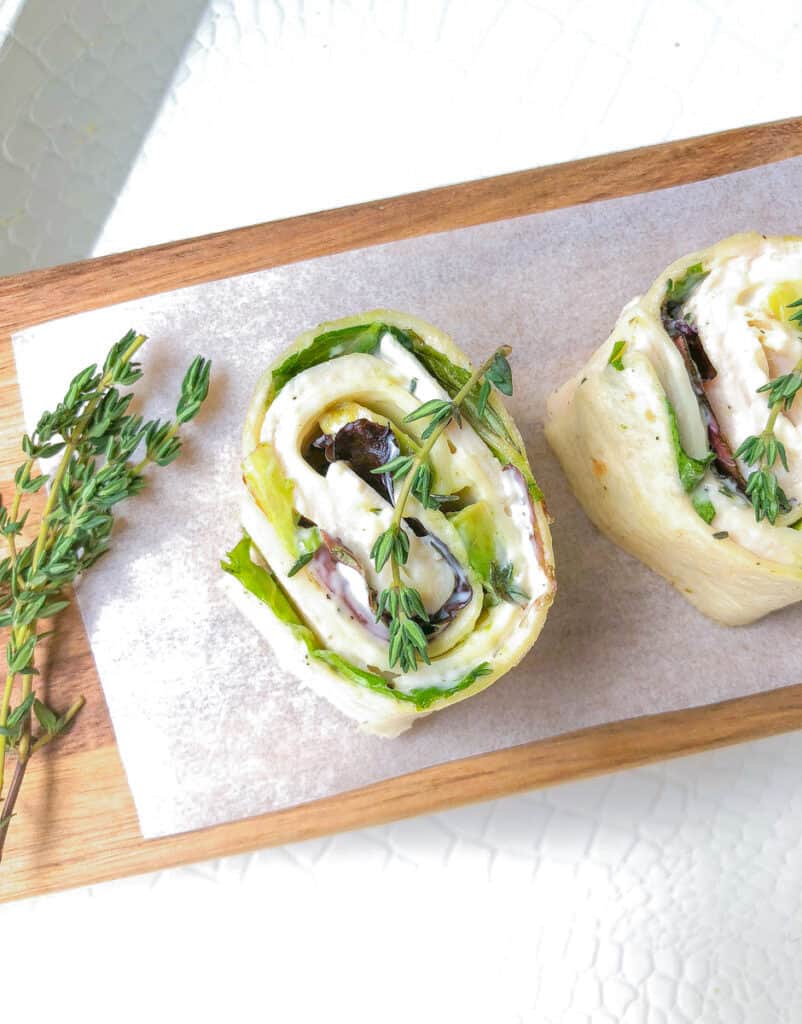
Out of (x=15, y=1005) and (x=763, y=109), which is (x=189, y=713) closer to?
(x=15, y=1005)

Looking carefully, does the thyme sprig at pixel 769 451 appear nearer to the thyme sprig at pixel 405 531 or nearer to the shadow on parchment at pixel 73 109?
the thyme sprig at pixel 405 531

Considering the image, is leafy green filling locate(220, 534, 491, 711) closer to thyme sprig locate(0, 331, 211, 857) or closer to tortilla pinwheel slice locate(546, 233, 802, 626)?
thyme sprig locate(0, 331, 211, 857)

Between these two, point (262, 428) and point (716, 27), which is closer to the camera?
point (262, 428)

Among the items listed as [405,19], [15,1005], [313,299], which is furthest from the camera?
[405,19]

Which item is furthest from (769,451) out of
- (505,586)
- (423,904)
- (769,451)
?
(423,904)

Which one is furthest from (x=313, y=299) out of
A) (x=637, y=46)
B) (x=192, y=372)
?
(x=637, y=46)

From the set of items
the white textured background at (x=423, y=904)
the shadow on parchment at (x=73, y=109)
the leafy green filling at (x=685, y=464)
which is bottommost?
the white textured background at (x=423, y=904)

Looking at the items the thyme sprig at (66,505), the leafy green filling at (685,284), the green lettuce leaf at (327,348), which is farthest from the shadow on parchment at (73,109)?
the leafy green filling at (685,284)
